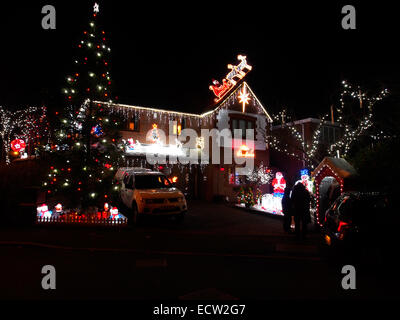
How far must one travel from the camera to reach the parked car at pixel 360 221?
6038 mm

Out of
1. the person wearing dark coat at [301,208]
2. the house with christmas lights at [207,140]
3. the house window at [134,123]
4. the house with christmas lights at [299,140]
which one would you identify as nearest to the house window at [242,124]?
the house with christmas lights at [207,140]

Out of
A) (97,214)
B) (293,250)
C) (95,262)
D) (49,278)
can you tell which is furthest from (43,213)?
(293,250)

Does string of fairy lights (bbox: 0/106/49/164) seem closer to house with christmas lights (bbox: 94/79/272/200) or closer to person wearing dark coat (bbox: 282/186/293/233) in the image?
house with christmas lights (bbox: 94/79/272/200)

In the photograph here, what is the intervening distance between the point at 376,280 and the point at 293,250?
2.72 meters

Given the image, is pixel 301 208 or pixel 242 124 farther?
pixel 242 124

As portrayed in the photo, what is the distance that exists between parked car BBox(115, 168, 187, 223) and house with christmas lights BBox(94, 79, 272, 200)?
18.5 ft

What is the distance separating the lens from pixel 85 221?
1141 centimetres

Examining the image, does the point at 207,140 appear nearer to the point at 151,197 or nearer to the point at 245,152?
the point at 245,152

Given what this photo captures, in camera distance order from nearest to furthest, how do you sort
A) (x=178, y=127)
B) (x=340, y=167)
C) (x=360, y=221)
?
(x=360, y=221) → (x=340, y=167) → (x=178, y=127)

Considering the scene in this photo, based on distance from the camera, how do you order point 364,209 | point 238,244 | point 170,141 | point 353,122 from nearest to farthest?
point 364,209 → point 238,244 → point 353,122 → point 170,141

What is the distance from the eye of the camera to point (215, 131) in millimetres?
21359

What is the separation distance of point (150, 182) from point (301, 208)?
6.34m

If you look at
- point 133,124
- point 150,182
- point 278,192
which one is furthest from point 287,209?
point 133,124
